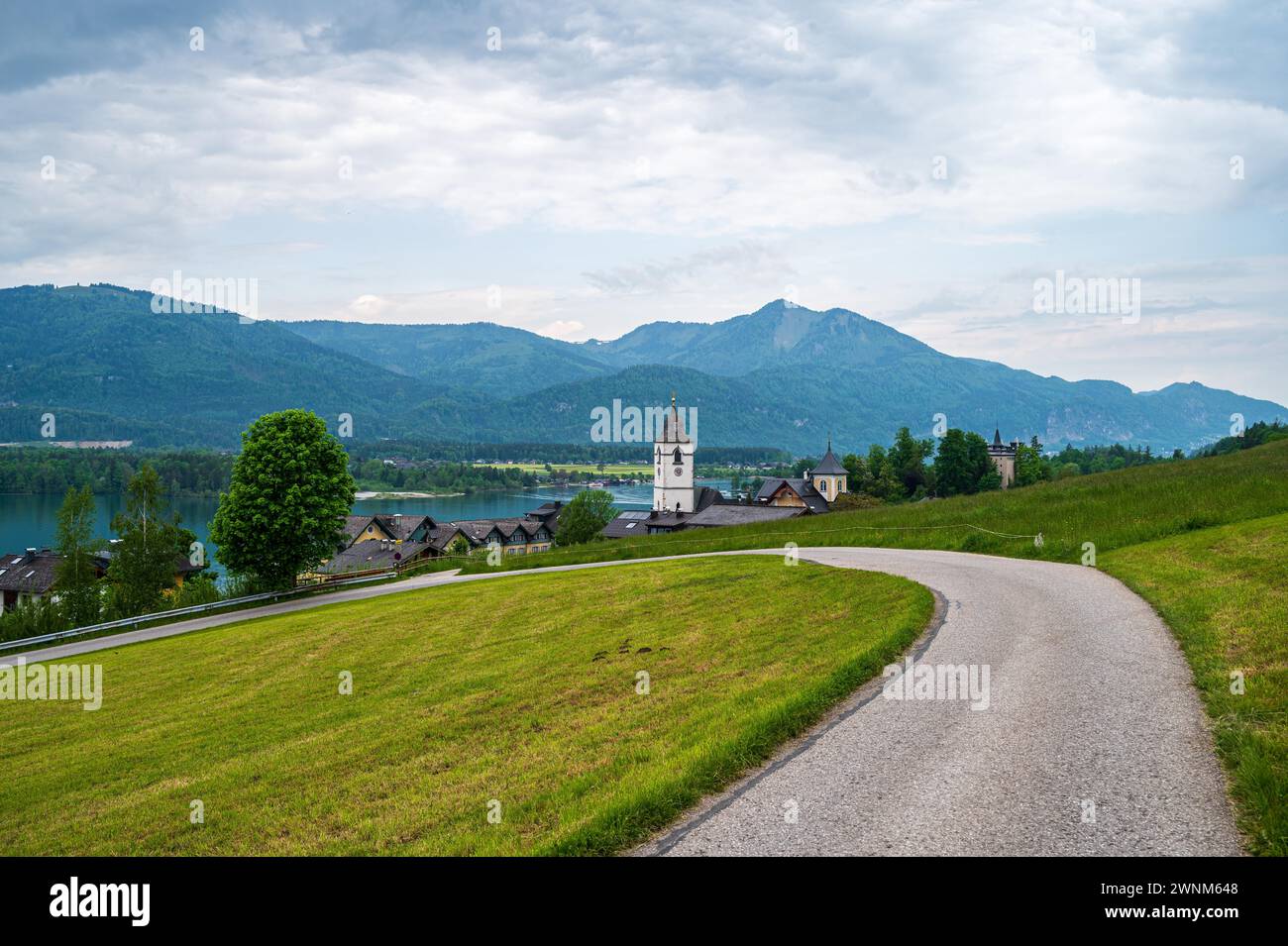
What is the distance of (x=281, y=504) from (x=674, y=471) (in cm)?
7458

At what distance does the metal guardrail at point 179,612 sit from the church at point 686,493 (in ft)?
158

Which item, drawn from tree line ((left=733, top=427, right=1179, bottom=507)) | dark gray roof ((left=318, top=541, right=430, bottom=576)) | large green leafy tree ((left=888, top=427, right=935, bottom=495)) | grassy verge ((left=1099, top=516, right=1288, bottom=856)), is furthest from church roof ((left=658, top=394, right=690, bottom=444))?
grassy verge ((left=1099, top=516, right=1288, bottom=856))

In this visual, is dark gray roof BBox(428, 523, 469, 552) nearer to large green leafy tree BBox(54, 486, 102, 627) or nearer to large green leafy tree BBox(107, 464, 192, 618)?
large green leafy tree BBox(107, 464, 192, 618)

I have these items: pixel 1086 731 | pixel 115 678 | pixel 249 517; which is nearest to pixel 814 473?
pixel 249 517

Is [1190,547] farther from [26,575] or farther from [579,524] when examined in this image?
[26,575]

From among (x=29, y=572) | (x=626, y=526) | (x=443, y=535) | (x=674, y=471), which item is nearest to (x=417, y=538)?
(x=443, y=535)

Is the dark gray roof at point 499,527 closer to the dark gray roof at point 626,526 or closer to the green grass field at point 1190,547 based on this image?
the dark gray roof at point 626,526

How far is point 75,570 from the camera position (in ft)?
183

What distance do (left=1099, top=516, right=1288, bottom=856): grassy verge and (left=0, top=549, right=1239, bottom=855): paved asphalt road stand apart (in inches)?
11.8

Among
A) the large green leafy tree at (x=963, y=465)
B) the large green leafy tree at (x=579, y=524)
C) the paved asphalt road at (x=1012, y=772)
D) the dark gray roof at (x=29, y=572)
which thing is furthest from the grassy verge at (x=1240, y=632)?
the large green leafy tree at (x=963, y=465)

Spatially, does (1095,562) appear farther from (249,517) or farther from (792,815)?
(249,517)

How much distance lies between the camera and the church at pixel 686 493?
102 m

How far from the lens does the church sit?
101688 millimetres
